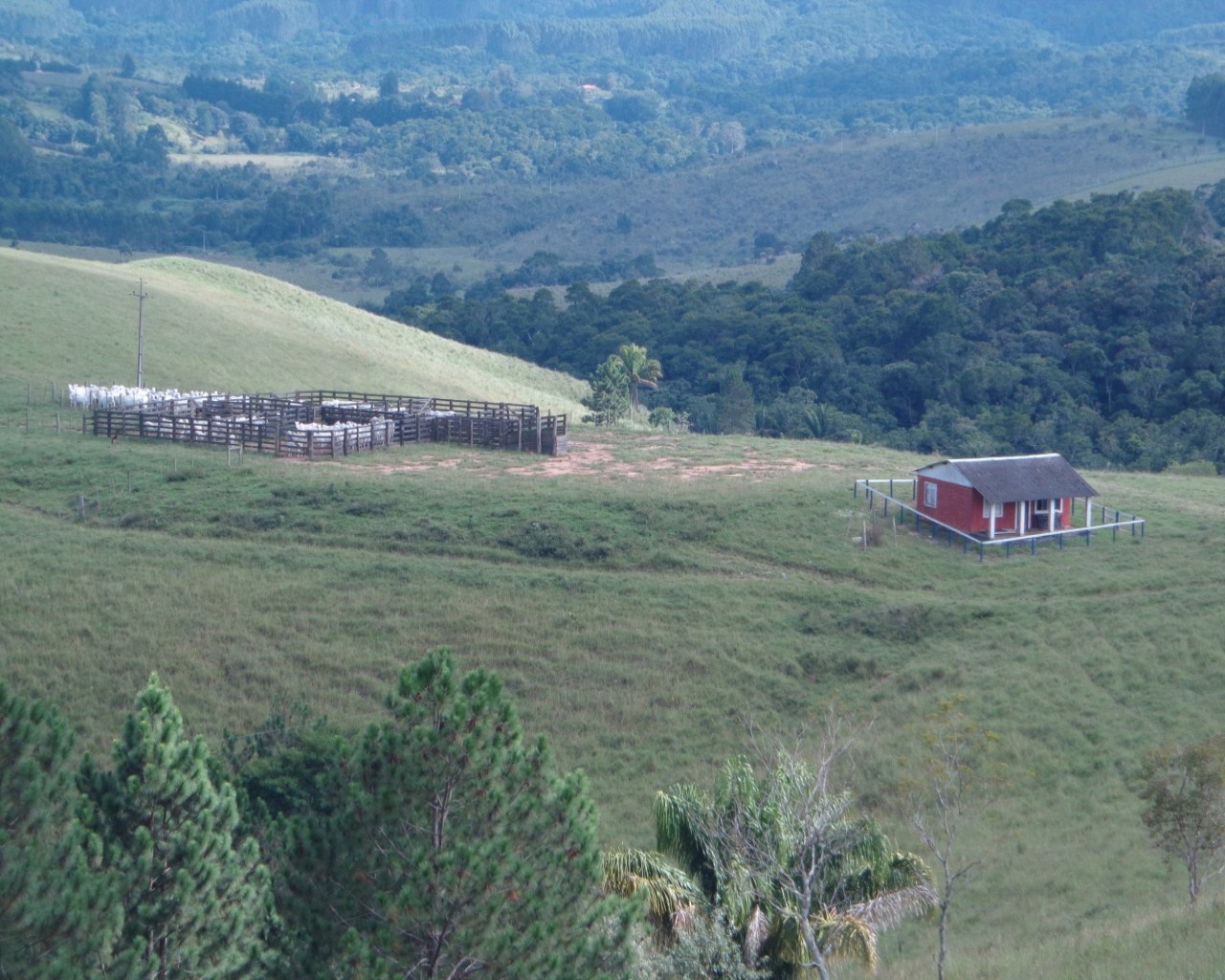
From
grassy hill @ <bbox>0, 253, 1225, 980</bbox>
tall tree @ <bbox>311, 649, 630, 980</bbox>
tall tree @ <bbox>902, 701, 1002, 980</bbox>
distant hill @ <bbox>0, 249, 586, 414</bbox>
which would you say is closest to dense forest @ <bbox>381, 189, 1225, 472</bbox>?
distant hill @ <bbox>0, 249, 586, 414</bbox>

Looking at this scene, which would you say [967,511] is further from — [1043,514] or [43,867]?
[43,867]

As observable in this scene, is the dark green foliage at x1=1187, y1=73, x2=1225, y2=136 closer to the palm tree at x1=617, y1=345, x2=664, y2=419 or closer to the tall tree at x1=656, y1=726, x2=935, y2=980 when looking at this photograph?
the palm tree at x1=617, y1=345, x2=664, y2=419

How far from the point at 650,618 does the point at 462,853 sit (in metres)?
17.9

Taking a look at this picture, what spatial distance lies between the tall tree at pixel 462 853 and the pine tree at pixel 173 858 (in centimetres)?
83

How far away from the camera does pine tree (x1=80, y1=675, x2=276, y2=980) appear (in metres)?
12.6

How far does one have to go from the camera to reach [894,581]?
106 ft

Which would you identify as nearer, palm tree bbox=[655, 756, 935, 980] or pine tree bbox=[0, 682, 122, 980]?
pine tree bbox=[0, 682, 122, 980]

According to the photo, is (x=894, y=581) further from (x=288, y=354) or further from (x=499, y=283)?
(x=499, y=283)

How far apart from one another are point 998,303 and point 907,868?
71.2 meters

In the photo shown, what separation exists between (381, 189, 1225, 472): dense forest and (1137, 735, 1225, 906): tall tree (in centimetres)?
Answer: 4071

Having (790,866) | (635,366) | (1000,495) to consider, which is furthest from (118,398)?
(790,866)

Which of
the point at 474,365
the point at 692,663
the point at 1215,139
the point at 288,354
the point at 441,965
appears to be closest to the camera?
the point at 441,965

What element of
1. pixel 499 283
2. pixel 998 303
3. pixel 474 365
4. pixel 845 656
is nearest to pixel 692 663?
pixel 845 656

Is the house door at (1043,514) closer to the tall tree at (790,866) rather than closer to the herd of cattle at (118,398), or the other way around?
the tall tree at (790,866)
